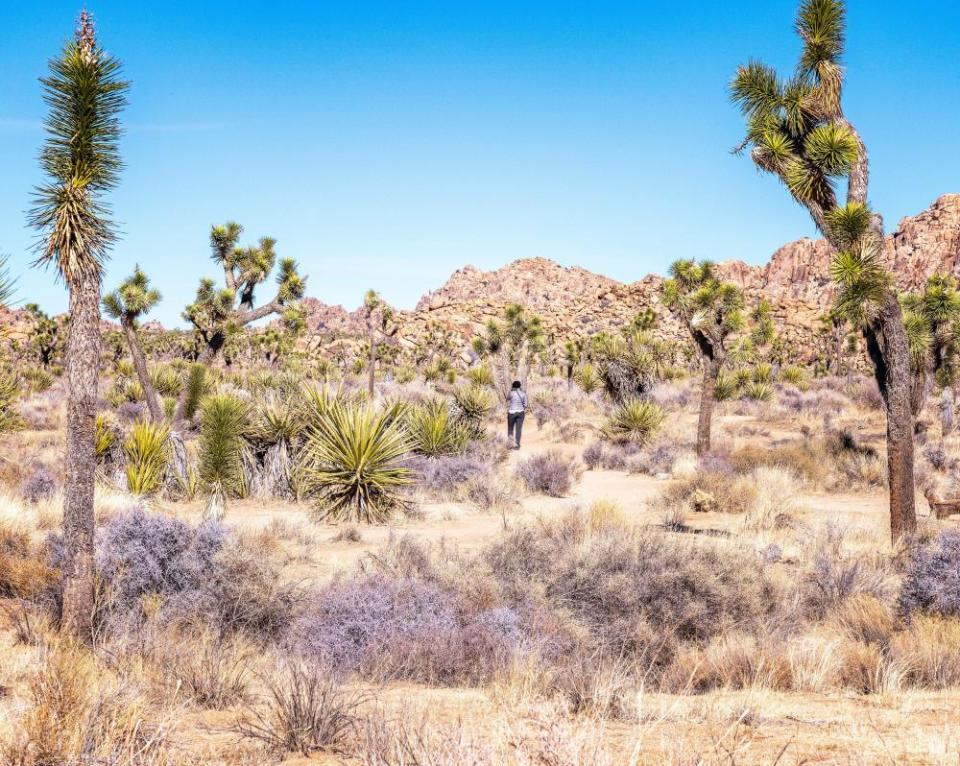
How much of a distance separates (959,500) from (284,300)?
14.7 m

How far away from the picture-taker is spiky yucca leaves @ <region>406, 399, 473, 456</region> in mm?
16188

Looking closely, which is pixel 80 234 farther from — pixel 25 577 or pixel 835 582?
pixel 835 582

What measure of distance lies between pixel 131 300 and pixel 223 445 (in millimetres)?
6615

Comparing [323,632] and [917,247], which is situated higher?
[917,247]

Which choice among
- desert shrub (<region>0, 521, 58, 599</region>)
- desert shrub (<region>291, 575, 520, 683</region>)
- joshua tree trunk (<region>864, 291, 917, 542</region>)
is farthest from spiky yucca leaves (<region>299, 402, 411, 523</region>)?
joshua tree trunk (<region>864, 291, 917, 542</region>)

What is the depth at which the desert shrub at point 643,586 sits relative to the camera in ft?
20.8

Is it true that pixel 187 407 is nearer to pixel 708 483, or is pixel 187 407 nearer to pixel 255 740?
pixel 708 483

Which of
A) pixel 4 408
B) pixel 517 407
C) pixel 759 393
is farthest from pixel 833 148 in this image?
pixel 759 393

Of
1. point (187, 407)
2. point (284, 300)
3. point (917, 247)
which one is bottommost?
point (187, 407)

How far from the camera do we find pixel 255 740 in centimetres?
383

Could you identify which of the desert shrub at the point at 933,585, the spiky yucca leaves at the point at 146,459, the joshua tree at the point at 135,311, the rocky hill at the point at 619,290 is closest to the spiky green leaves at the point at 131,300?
the joshua tree at the point at 135,311

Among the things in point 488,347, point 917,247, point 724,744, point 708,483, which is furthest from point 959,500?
point 917,247

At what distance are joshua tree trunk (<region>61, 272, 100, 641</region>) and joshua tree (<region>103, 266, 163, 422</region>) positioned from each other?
Result: 11.9 m

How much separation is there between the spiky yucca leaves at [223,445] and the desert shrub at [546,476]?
5309 millimetres
